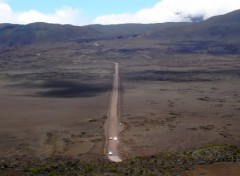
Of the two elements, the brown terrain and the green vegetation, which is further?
the brown terrain

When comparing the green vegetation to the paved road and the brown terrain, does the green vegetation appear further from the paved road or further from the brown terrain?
the paved road

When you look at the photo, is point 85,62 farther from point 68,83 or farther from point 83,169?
point 83,169

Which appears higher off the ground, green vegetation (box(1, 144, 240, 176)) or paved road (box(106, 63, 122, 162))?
green vegetation (box(1, 144, 240, 176))

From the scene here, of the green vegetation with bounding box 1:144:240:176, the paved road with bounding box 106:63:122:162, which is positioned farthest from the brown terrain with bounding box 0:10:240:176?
the green vegetation with bounding box 1:144:240:176

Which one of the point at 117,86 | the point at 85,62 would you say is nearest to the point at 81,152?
the point at 117,86

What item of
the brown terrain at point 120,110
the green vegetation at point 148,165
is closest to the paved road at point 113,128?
the brown terrain at point 120,110

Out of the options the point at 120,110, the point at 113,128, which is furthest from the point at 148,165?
the point at 120,110

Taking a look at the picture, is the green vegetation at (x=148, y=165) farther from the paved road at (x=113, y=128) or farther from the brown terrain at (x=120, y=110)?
the paved road at (x=113, y=128)

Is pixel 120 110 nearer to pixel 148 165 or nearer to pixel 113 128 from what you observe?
pixel 113 128
